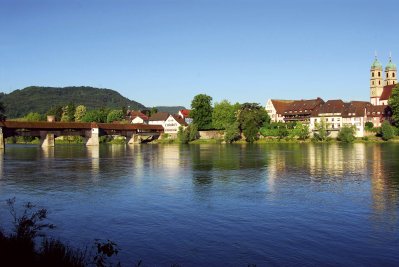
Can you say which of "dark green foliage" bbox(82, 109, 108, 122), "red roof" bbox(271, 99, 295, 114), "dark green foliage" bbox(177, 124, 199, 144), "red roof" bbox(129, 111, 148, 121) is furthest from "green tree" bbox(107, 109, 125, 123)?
"red roof" bbox(271, 99, 295, 114)

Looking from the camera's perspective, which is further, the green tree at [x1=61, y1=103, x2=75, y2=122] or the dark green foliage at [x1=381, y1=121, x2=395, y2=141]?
the green tree at [x1=61, y1=103, x2=75, y2=122]

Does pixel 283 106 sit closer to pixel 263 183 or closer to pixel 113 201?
pixel 263 183

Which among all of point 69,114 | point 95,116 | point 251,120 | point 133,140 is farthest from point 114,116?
point 251,120

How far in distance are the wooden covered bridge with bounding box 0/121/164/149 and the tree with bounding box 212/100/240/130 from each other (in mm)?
19447

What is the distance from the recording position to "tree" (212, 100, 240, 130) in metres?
126

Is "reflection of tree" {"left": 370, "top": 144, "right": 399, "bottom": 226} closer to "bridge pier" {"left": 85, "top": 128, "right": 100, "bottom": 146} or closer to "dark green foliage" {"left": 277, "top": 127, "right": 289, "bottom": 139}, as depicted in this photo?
"dark green foliage" {"left": 277, "top": 127, "right": 289, "bottom": 139}

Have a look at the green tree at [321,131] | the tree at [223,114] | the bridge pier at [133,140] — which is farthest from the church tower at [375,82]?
the bridge pier at [133,140]

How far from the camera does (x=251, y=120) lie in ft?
377

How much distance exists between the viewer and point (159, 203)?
81.1 feet

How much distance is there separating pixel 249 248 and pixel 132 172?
27.3 metres

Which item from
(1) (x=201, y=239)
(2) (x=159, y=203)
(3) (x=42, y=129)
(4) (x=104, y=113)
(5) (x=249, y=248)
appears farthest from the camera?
(4) (x=104, y=113)

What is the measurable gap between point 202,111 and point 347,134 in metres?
39.9

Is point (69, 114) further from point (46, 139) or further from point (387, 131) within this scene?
point (387, 131)

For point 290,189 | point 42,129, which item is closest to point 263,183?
point 290,189
